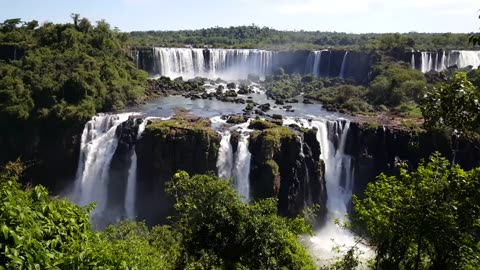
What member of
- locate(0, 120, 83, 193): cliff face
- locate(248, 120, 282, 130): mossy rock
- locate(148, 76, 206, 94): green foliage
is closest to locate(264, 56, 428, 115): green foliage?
locate(148, 76, 206, 94): green foliage

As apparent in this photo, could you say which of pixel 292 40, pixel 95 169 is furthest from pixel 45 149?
pixel 292 40

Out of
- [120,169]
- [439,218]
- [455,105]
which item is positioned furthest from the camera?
[120,169]

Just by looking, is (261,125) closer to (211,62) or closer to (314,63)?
(211,62)

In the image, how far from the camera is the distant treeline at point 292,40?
6621cm

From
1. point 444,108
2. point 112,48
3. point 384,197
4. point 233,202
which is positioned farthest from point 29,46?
point 444,108

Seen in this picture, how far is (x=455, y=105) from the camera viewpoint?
6902 mm

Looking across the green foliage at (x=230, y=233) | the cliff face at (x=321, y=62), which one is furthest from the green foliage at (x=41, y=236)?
the cliff face at (x=321, y=62)

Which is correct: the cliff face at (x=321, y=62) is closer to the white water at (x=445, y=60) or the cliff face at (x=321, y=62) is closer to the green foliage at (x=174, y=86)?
the green foliage at (x=174, y=86)

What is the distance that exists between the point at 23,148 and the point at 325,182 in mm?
26198

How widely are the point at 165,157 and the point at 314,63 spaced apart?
135ft

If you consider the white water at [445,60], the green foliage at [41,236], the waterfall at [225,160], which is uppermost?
the white water at [445,60]

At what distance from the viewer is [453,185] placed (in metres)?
8.73

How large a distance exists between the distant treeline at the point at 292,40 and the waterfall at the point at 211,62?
19.9 feet

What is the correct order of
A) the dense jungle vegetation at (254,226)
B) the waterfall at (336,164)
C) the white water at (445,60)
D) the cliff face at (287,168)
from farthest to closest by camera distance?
the white water at (445,60), the waterfall at (336,164), the cliff face at (287,168), the dense jungle vegetation at (254,226)
